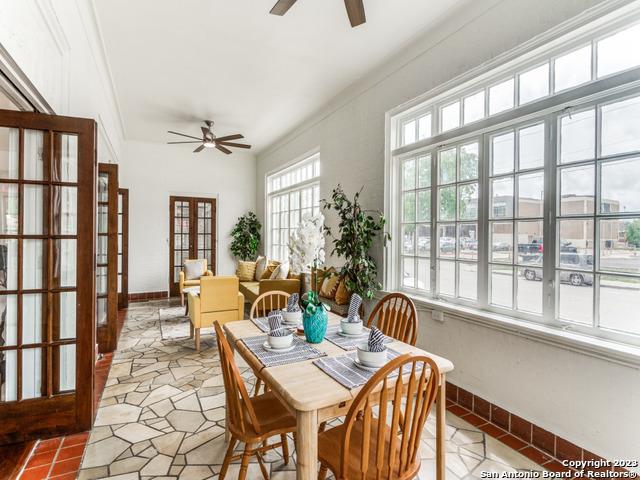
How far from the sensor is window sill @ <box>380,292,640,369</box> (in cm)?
184

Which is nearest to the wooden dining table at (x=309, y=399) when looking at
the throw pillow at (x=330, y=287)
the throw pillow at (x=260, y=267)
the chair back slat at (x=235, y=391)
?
the chair back slat at (x=235, y=391)

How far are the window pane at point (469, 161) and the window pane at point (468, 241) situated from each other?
16.4 inches

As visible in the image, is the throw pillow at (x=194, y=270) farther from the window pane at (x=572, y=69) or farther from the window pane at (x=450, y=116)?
the window pane at (x=572, y=69)

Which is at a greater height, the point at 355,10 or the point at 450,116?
the point at 355,10

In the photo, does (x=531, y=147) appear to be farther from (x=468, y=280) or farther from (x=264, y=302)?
(x=264, y=302)

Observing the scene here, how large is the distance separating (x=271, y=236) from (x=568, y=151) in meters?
6.02

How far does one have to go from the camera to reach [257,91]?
4.48 metres

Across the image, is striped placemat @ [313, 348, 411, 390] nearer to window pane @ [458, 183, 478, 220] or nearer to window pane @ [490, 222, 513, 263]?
window pane @ [490, 222, 513, 263]

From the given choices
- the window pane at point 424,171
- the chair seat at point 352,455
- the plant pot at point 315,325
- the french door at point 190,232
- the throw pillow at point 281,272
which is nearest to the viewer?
the chair seat at point 352,455

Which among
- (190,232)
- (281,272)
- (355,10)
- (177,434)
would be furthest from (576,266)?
(190,232)

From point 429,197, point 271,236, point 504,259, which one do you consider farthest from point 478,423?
point 271,236

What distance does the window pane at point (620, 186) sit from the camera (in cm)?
191

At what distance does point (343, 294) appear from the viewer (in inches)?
160

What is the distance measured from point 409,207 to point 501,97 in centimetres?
127
